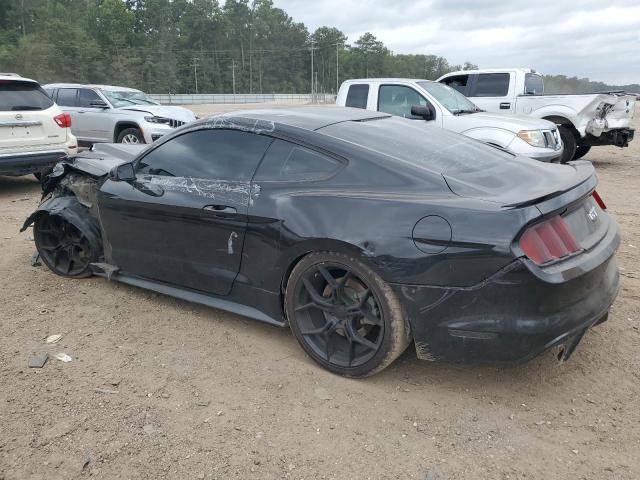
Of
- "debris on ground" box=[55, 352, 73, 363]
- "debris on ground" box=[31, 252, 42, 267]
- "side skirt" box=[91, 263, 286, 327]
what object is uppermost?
"side skirt" box=[91, 263, 286, 327]

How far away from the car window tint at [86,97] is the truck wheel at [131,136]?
111cm

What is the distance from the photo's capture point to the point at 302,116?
3.63 meters

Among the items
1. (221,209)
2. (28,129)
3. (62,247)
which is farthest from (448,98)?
(28,129)

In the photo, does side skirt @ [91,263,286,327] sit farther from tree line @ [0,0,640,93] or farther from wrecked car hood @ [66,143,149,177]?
tree line @ [0,0,640,93]

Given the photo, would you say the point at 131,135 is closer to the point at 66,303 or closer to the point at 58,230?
the point at 58,230

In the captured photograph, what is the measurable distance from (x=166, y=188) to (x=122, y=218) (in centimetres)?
54

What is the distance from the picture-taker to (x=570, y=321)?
8.61ft

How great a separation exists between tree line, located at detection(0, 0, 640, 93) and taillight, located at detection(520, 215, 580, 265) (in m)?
70.4

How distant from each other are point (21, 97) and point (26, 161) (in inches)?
39.4

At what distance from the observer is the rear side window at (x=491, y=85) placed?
11117 mm

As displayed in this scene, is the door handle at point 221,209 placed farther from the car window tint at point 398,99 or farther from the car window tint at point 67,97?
the car window tint at point 67,97

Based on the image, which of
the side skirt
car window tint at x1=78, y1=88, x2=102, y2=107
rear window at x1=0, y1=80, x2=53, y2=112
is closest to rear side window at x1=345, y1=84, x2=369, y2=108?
rear window at x1=0, y1=80, x2=53, y2=112

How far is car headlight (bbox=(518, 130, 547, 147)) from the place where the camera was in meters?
7.52

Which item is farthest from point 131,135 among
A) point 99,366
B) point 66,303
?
point 99,366
